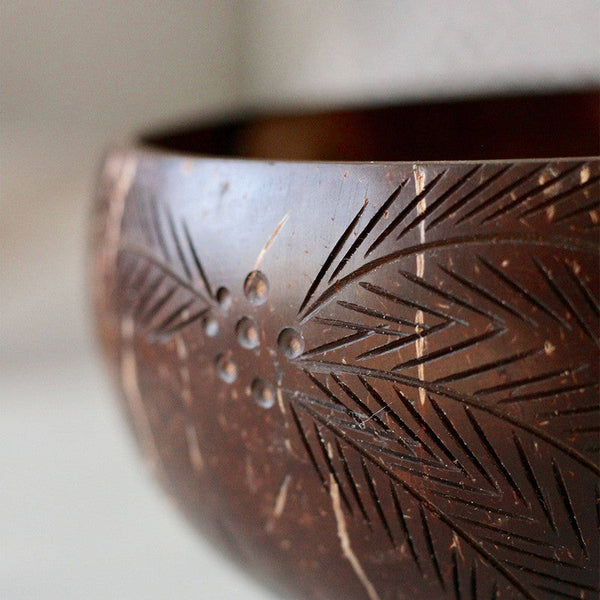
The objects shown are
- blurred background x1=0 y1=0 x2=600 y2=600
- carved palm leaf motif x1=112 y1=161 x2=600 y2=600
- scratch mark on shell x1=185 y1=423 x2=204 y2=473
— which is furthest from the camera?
blurred background x1=0 y1=0 x2=600 y2=600

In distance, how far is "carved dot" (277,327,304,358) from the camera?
43 centimetres

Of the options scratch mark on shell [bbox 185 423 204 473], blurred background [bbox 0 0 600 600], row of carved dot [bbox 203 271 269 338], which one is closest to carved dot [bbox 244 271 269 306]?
row of carved dot [bbox 203 271 269 338]

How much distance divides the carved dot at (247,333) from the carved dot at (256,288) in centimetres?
1

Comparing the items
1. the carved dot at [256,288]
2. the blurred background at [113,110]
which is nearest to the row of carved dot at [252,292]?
the carved dot at [256,288]

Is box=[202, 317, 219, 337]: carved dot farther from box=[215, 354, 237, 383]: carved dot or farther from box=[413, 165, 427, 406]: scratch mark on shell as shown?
box=[413, 165, 427, 406]: scratch mark on shell

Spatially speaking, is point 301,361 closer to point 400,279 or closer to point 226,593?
point 400,279

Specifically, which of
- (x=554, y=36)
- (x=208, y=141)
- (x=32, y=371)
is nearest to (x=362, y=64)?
(x=554, y=36)

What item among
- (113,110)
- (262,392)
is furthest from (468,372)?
(113,110)

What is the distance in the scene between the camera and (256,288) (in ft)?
1.47

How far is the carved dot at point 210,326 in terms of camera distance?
1.55ft

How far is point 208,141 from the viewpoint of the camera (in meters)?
0.81

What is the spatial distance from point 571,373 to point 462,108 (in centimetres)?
50

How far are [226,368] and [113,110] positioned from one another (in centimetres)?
93

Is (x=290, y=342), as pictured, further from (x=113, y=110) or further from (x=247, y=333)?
(x=113, y=110)
